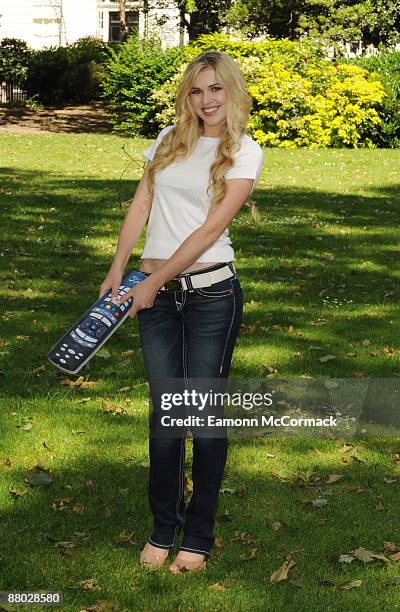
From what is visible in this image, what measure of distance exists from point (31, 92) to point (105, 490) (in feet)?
Result: 107

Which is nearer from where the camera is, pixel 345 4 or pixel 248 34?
pixel 345 4

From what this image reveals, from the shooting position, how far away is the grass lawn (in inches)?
188

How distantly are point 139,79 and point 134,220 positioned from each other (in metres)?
22.0

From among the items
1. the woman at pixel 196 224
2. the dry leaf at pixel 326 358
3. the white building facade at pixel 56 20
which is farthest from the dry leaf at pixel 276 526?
the white building facade at pixel 56 20

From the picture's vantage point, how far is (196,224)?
4.36 meters

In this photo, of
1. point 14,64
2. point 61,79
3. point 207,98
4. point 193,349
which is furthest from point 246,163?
point 14,64

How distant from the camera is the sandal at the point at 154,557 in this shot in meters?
4.82

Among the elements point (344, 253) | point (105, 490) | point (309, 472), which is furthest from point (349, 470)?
point (344, 253)

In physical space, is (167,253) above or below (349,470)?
above

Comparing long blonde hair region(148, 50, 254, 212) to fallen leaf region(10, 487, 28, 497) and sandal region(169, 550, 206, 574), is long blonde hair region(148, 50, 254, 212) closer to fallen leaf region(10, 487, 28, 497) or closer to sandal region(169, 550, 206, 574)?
sandal region(169, 550, 206, 574)

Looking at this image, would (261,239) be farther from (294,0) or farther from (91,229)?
(294,0)

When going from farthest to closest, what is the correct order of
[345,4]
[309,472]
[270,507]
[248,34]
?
[248,34]
[345,4]
[309,472]
[270,507]

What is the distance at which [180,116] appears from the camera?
442cm

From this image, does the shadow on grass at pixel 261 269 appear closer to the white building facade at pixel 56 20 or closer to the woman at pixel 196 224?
the woman at pixel 196 224
